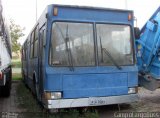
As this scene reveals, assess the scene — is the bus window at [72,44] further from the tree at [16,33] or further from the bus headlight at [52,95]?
the tree at [16,33]

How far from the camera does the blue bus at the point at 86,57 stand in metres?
8.02

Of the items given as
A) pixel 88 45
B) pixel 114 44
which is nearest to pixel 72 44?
pixel 88 45

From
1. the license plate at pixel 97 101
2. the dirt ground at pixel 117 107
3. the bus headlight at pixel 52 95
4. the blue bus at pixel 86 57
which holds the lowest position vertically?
the dirt ground at pixel 117 107

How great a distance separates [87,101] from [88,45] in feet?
4.40

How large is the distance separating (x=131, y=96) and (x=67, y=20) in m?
2.47

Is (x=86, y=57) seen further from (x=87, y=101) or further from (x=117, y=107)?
(x=117, y=107)

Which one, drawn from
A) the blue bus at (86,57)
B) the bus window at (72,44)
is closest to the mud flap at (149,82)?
the blue bus at (86,57)

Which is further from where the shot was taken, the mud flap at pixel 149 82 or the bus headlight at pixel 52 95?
the mud flap at pixel 149 82

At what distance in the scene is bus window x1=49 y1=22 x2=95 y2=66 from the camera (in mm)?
8086

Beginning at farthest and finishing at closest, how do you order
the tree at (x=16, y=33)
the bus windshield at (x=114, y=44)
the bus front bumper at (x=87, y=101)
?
the tree at (x=16, y=33), the bus windshield at (x=114, y=44), the bus front bumper at (x=87, y=101)

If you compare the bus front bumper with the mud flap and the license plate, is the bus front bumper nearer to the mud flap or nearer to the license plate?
the license plate

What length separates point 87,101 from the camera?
8.16 m

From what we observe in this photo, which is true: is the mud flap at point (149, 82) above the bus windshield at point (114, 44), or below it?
below

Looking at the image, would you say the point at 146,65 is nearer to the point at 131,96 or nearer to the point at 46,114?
the point at 131,96
